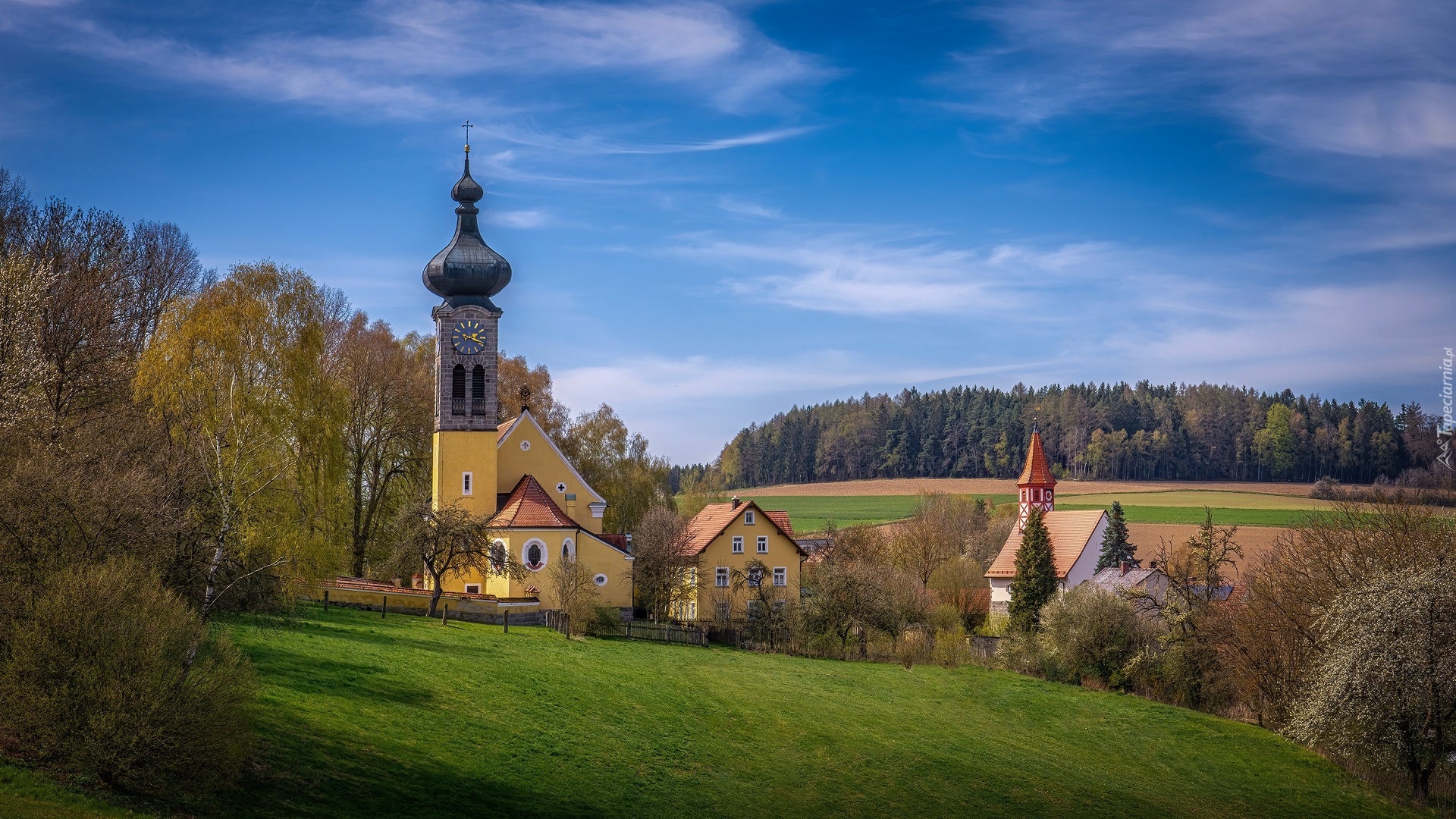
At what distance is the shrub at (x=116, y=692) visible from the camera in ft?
47.5

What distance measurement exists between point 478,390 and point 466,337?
1927 millimetres

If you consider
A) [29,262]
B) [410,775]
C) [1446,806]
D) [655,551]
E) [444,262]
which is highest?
[444,262]

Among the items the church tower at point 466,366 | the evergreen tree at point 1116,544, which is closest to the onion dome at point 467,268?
the church tower at point 466,366

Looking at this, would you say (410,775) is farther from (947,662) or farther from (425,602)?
(947,662)

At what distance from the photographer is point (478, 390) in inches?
1752

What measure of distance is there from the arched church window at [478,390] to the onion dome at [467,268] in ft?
7.51

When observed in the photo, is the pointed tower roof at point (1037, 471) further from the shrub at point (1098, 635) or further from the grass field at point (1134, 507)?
the shrub at point (1098, 635)

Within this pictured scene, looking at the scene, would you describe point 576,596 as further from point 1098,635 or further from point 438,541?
point 1098,635

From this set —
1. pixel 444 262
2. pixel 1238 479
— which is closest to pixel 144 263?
pixel 444 262

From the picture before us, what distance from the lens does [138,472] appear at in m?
18.6

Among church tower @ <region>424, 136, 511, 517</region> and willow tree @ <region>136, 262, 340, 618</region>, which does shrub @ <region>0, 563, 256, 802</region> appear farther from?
church tower @ <region>424, 136, 511, 517</region>

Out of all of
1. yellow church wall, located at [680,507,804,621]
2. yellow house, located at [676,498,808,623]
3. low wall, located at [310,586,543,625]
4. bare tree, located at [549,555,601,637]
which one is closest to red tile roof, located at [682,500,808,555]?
yellow house, located at [676,498,808,623]

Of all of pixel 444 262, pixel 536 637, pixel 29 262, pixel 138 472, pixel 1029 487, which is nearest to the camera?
pixel 138 472

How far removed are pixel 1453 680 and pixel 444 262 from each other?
3303 cm
